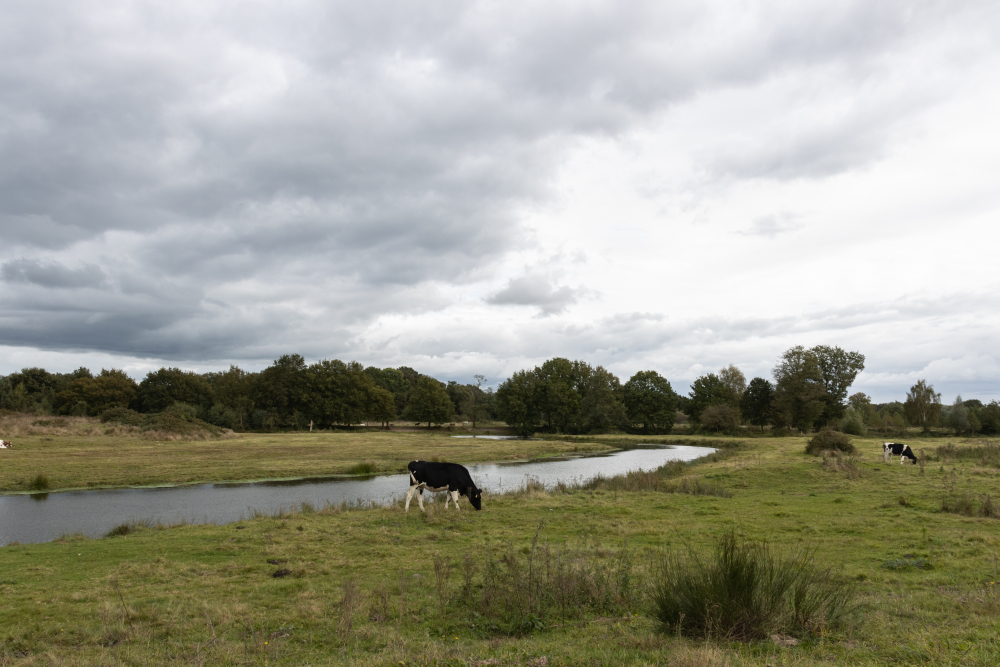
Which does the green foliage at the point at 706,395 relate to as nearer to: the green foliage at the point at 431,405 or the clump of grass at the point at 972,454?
A: the green foliage at the point at 431,405

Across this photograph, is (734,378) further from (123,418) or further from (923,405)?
(123,418)

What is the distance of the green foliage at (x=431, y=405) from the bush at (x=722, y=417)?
44425mm

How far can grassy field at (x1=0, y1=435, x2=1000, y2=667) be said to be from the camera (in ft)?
20.7

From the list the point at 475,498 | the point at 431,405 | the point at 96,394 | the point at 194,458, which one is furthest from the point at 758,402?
the point at 96,394

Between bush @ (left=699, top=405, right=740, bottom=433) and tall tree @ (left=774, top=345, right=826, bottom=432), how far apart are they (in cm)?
602

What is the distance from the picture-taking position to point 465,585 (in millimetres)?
8867

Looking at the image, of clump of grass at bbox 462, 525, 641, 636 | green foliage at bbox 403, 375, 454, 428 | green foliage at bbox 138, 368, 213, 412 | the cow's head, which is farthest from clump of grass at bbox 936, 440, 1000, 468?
green foliage at bbox 138, 368, 213, 412

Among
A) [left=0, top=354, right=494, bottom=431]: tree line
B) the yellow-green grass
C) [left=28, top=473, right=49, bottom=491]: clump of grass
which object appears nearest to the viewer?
[left=28, top=473, right=49, bottom=491]: clump of grass

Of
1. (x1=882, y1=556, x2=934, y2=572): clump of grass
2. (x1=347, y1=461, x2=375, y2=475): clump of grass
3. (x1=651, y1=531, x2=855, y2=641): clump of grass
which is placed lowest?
(x1=347, y1=461, x2=375, y2=475): clump of grass

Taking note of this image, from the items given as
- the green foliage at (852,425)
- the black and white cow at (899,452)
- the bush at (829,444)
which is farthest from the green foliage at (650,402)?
the black and white cow at (899,452)

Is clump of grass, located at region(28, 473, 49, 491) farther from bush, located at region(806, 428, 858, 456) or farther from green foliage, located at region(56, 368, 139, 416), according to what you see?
green foliage, located at region(56, 368, 139, 416)

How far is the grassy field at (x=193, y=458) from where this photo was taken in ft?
103

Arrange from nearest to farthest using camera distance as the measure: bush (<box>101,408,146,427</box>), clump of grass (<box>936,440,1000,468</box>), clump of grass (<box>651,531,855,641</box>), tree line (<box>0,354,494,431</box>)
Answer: clump of grass (<box>651,531,855,641</box>), clump of grass (<box>936,440,1000,468</box>), bush (<box>101,408,146,427</box>), tree line (<box>0,354,494,431</box>)

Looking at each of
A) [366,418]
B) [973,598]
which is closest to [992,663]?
[973,598]
